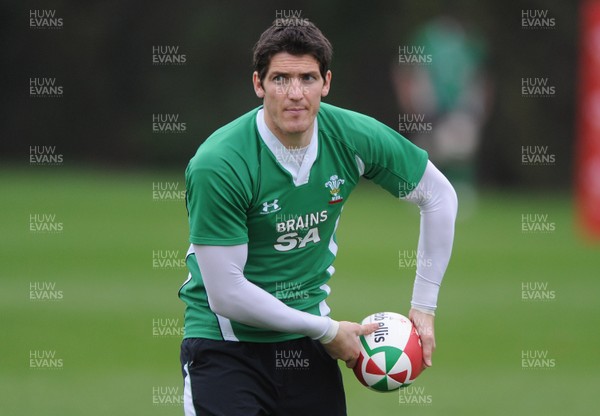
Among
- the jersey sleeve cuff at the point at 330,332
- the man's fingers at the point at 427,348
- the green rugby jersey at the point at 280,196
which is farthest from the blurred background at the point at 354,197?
the jersey sleeve cuff at the point at 330,332

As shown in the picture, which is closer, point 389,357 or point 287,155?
point 287,155

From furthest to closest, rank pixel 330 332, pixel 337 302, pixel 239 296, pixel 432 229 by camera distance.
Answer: pixel 337 302, pixel 432 229, pixel 330 332, pixel 239 296

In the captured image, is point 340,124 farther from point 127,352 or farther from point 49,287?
point 49,287

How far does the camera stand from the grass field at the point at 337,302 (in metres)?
9.41

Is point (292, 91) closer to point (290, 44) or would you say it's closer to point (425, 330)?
point (290, 44)

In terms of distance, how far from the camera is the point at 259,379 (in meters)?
5.35

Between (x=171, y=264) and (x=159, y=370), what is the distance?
590 centimetres

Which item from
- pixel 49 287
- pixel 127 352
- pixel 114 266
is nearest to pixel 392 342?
pixel 127 352

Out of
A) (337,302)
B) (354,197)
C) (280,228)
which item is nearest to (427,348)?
(280,228)

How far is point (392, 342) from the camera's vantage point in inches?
218

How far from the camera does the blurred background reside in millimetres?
10461

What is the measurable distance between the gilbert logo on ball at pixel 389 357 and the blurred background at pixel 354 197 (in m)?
3.22

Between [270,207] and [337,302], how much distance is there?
7870 millimetres

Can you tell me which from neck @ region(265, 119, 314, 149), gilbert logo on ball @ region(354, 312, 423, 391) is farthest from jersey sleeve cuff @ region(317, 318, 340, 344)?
neck @ region(265, 119, 314, 149)
